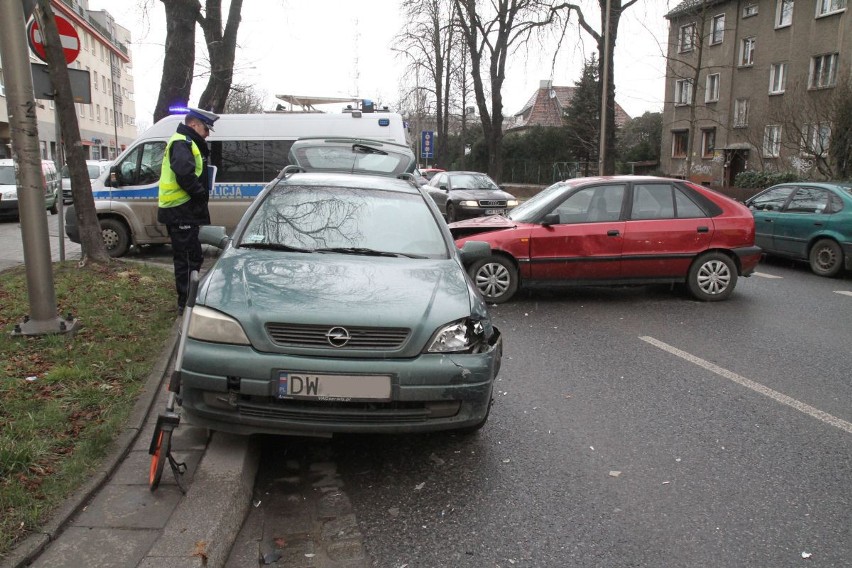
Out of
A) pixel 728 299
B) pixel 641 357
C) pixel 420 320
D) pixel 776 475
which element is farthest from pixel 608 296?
pixel 420 320

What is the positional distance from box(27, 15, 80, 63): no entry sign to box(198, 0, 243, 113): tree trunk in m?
8.33

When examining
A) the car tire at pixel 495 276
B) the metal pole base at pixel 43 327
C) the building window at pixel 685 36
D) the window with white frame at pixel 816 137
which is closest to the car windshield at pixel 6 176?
the metal pole base at pixel 43 327

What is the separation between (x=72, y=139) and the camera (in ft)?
27.4

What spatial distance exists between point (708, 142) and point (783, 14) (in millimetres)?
7462

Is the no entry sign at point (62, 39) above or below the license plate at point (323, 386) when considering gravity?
above

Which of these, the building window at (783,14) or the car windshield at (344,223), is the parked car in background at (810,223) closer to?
the car windshield at (344,223)

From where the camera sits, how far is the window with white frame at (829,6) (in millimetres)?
29020

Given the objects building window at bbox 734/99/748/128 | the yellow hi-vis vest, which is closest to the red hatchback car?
the yellow hi-vis vest

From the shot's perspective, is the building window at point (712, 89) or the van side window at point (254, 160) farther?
the building window at point (712, 89)

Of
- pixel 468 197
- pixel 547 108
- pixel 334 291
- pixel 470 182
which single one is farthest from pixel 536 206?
pixel 547 108

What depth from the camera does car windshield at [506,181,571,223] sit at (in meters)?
8.95

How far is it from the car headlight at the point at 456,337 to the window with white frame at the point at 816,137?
20.5m

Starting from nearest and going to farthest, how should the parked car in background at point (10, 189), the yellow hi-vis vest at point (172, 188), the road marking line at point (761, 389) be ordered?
the road marking line at point (761, 389), the yellow hi-vis vest at point (172, 188), the parked car in background at point (10, 189)

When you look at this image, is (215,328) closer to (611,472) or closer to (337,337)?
(337,337)
